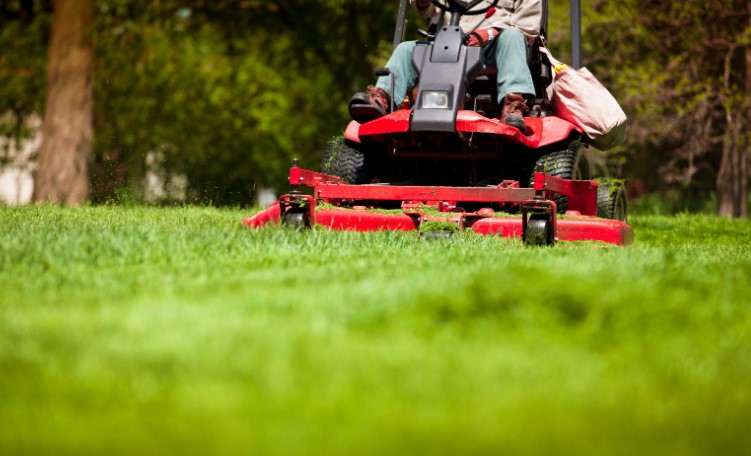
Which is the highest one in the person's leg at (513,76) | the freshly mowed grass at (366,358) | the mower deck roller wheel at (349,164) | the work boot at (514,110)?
the person's leg at (513,76)

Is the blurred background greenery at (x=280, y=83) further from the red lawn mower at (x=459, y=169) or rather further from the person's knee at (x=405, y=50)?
the person's knee at (x=405, y=50)

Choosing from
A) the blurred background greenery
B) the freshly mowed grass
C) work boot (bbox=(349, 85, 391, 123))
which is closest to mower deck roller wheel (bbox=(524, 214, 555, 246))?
the freshly mowed grass

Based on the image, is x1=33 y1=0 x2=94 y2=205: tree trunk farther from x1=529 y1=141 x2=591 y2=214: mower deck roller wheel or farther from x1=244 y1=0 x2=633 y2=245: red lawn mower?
x1=529 y1=141 x2=591 y2=214: mower deck roller wheel

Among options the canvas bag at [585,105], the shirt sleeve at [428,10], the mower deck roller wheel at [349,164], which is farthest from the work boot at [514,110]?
the shirt sleeve at [428,10]

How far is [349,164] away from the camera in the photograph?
8.04m

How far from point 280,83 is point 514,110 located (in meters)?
20.7

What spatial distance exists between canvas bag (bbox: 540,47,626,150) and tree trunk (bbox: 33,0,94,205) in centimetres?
1028

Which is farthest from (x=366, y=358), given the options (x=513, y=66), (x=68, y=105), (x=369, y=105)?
(x=68, y=105)

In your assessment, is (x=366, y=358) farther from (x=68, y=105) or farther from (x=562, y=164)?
(x=68, y=105)

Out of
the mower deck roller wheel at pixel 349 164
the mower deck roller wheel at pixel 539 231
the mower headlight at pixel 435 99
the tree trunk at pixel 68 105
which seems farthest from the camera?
the tree trunk at pixel 68 105

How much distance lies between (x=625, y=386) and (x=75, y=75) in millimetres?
15152

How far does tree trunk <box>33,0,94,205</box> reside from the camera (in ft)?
54.2

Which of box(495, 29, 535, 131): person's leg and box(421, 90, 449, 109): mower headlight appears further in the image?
box(495, 29, 535, 131): person's leg

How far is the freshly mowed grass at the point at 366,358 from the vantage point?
2393 millimetres
